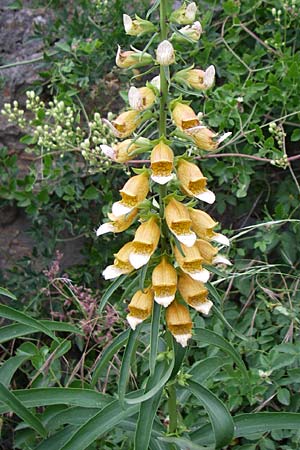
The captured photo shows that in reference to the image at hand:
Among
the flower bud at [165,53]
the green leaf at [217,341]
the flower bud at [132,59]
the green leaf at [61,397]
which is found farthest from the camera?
the green leaf at [61,397]

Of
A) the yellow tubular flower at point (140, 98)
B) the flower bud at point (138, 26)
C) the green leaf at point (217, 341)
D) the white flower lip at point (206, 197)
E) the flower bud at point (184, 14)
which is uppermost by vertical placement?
the flower bud at point (184, 14)

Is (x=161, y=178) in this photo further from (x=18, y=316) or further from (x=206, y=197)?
(x=18, y=316)

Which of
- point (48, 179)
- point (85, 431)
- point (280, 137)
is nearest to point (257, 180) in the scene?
point (280, 137)

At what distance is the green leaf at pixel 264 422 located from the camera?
176 cm

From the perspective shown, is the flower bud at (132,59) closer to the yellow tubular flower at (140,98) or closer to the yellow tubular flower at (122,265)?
the yellow tubular flower at (140,98)

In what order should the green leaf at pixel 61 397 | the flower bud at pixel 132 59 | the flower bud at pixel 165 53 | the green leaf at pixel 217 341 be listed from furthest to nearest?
the green leaf at pixel 61 397 < the green leaf at pixel 217 341 < the flower bud at pixel 132 59 < the flower bud at pixel 165 53

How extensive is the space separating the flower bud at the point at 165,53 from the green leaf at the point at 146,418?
2.43ft

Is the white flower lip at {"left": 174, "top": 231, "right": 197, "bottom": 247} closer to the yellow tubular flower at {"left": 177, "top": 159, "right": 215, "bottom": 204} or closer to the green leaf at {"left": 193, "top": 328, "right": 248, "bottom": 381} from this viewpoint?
the yellow tubular flower at {"left": 177, "top": 159, "right": 215, "bottom": 204}

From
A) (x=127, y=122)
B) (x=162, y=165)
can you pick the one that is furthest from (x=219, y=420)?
(x=127, y=122)

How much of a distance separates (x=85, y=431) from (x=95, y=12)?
2.07 meters

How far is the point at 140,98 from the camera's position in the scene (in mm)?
1562

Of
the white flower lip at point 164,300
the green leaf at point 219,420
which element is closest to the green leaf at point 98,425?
the green leaf at point 219,420

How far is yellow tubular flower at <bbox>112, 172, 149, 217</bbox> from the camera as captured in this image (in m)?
1.61

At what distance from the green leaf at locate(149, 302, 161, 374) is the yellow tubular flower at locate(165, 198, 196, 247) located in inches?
7.8
